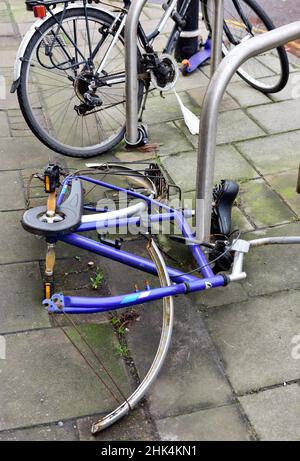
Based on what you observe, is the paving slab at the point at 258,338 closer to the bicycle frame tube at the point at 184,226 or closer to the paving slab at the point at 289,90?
the bicycle frame tube at the point at 184,226

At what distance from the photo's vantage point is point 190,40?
5.34 metres

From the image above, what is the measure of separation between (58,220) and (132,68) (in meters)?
1.34

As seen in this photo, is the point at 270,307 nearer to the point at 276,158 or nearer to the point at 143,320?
the point at 143,320

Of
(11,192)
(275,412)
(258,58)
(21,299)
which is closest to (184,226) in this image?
(21,299)

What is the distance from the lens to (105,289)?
3074mm

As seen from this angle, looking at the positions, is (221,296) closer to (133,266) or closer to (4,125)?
(133,266)

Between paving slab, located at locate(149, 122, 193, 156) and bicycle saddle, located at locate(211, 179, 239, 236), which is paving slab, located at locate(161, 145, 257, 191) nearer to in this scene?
paving slab, located at locate(149, 122, 193, 156)

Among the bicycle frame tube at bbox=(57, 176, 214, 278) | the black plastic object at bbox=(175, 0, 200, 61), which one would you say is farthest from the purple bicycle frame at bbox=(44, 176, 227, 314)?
the black plastic object at bbox=(175, 0, 200, 61)

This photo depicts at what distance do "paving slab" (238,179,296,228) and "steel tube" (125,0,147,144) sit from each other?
771 millimetres

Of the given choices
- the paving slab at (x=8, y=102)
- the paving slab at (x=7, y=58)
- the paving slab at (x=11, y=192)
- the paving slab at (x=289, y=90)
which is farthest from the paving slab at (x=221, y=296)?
the paving slab at (x=7, y=58)

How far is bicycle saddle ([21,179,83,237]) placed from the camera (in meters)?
2.59

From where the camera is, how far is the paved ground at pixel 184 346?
7.80 ft
